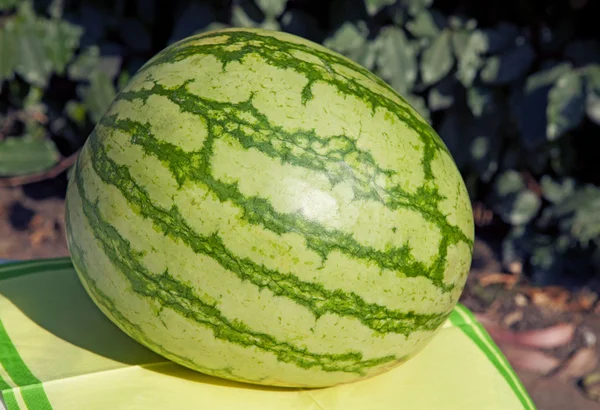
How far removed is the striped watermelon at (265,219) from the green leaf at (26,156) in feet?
7.90

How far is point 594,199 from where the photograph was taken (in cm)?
343

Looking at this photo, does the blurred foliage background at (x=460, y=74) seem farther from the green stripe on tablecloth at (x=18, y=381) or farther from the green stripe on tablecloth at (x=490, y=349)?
the green stripe on tablecloth at (x=18, y=381)

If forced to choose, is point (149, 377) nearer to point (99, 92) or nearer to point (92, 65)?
point (99, 92)

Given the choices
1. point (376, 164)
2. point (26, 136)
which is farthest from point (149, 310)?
point (26, 136)

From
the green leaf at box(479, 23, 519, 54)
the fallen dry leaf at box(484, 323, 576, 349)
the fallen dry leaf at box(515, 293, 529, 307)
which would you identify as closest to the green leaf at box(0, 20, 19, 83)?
the green leaf at box(479, 23, 519, 54)

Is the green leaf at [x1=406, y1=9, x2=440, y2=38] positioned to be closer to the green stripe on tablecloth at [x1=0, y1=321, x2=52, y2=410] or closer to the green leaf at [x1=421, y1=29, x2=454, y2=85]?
the green leaf at [x1=421, y1=29, x2=454, y2=85]

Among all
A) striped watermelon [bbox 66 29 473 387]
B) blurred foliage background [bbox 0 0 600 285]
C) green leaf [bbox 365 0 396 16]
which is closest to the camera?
striped watermelon [bbox 66 29 473 387]

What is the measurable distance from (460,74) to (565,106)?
534 mm

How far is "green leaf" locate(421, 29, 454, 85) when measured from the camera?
11.1 feet

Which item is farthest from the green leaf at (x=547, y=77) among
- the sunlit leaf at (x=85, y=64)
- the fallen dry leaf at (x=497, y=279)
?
the sunlit leaf at (x=85, y=64)

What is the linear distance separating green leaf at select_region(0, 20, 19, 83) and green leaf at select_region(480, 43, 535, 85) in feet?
7.86

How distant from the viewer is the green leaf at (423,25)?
3367 mm

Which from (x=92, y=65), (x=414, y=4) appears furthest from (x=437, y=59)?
(x=92, y=65)

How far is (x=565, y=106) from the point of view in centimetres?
312
